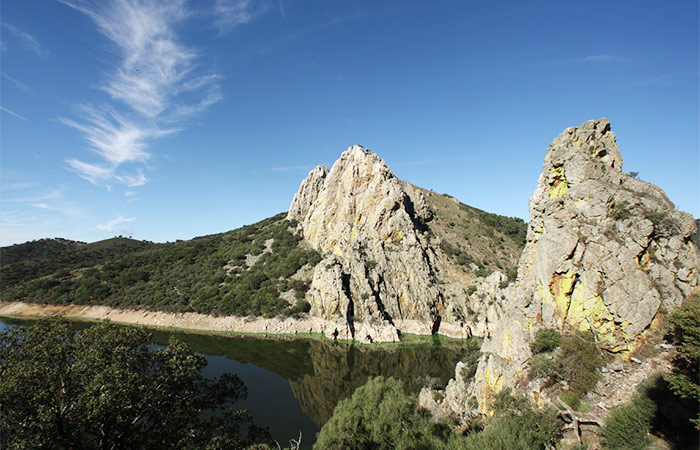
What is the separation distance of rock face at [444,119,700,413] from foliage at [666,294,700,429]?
12.1 feet

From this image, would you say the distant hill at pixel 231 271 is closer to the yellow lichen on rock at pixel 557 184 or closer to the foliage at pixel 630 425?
the yellow lichen on rock at pixel 557 184

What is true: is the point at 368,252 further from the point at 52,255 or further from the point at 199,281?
the point at 52,255

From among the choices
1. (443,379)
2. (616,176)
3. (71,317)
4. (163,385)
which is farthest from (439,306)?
(71,317)

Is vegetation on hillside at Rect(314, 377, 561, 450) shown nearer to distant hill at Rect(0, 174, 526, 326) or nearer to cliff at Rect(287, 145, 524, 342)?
cliff at Rect(287, 145, 524, 342)

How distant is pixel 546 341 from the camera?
61.7 feet

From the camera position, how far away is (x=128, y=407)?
11.6 metres

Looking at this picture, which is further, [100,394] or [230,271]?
[230,271]

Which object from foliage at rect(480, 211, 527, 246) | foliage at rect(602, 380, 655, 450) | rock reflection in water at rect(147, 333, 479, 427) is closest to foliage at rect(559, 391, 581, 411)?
foliage at rect(602, 380, 655, 450)

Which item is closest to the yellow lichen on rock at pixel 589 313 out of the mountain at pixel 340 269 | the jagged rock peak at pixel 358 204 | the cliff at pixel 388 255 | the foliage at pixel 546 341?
the foliage at pixel 546 341

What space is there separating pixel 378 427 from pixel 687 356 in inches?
545

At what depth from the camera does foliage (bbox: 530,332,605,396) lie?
1588 cm

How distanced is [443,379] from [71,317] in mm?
77809

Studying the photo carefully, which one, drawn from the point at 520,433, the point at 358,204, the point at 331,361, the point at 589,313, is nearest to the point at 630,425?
the point at 520,433

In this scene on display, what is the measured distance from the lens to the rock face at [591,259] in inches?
628
